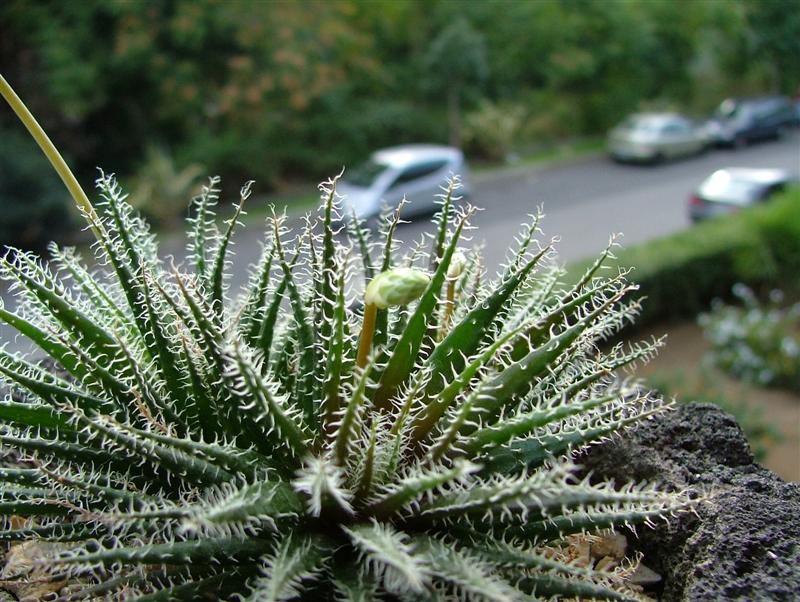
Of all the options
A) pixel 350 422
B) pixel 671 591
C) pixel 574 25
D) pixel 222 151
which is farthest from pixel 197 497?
pixel 574 25

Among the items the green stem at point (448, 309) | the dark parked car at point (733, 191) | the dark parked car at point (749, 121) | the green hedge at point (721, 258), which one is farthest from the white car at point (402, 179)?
the dark parked car at point (749, 121)

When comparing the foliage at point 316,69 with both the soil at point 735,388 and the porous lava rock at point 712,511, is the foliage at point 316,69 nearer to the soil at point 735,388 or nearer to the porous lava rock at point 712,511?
the soil at point 735,388

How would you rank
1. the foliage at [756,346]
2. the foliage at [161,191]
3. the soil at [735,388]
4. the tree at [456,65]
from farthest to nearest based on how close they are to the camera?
1. the tree at [456,65]
2. the foliage at [161,191]
3. the foliage at [756,346]
4. the soil at [735,388]

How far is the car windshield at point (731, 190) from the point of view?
12.0 metres

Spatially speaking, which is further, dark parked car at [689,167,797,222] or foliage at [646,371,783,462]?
dark parked car at [689,167,797,222]

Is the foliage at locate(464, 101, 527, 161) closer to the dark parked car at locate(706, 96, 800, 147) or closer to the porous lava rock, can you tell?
the dark parked car at locate(706, 96, 800, 147)

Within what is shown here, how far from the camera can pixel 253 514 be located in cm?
137

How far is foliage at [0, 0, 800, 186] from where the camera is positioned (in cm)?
1419

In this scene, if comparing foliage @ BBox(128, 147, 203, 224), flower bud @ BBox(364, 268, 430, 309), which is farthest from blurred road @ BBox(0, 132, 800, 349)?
flower bud @ BBox(364, 268, 430, 309)

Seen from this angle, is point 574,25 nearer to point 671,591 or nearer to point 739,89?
point 739,89

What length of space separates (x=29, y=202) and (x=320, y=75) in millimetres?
6968

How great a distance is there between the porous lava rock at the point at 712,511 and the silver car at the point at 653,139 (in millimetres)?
18219

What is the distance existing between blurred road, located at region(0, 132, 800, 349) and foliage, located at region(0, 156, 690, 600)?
23.0 ft

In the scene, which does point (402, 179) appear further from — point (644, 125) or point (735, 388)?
point (644, 125)
